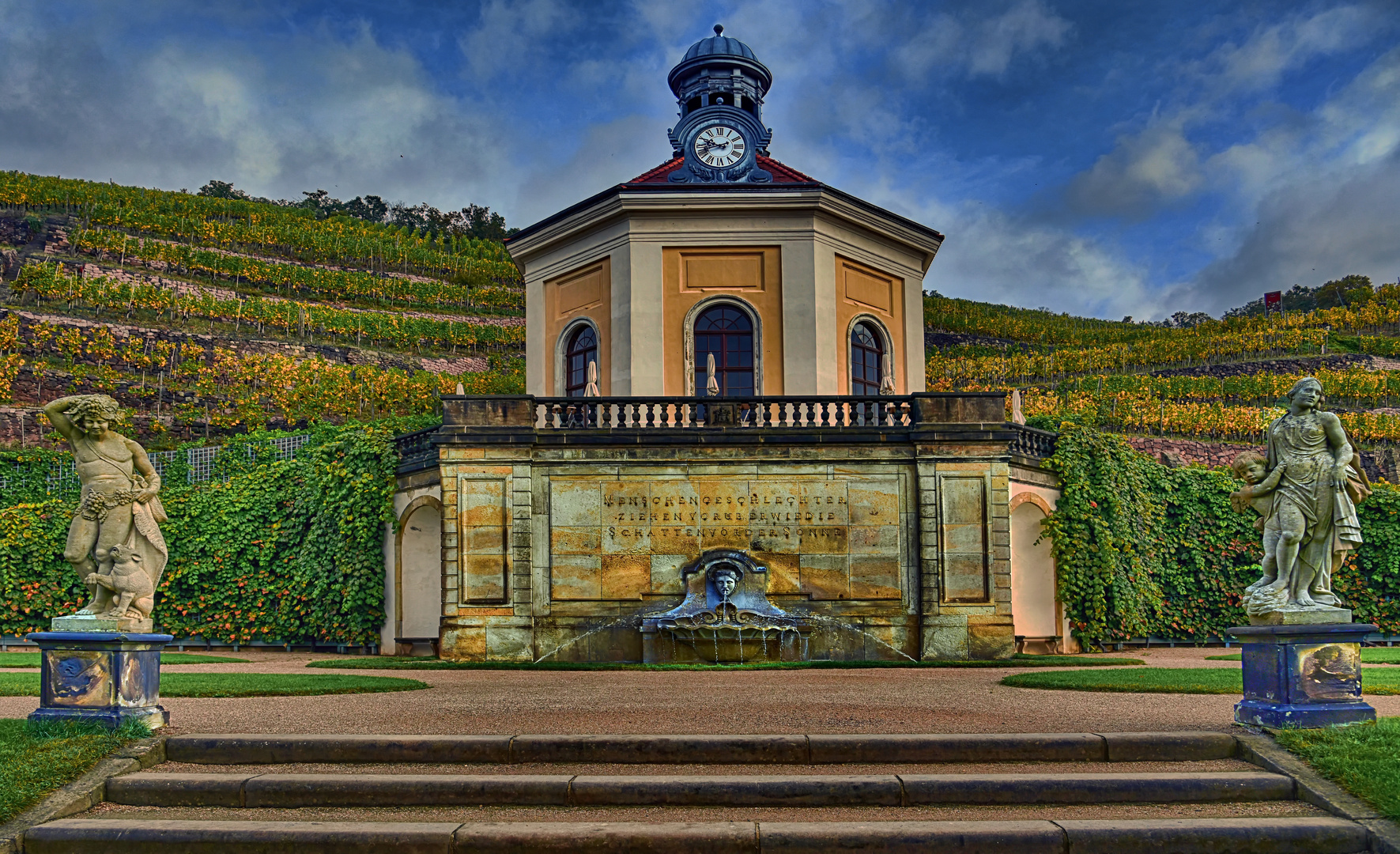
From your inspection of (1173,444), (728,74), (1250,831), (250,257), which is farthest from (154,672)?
(250,257)

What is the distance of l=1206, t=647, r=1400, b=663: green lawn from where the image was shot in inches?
740

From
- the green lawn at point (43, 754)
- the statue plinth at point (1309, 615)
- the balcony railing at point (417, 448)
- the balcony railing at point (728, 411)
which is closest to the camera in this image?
the green lawn at point (43, 754)

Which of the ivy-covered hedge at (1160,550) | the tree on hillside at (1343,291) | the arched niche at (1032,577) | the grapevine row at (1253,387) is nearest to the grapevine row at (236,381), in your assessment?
the arched niche at (1032,577)

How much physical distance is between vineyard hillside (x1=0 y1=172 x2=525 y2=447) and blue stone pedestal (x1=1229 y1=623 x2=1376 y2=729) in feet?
114

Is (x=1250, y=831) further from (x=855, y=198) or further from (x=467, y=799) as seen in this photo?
(x=855, y=198)

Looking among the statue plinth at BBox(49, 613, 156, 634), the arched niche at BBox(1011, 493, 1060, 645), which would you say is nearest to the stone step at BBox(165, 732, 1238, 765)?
the statue plinth at BBox(49, 613, 156, 634)

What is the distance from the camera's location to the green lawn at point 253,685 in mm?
12789

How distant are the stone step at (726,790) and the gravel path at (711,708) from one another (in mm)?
1220


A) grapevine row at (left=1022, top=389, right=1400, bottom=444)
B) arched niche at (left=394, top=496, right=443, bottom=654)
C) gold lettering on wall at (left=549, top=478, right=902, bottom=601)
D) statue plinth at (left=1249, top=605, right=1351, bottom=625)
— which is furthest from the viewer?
grapevine row at (left=1022, top=389, right=1400, bottom=444)

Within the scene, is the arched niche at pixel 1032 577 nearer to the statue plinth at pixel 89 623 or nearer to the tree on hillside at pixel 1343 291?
the statue plinth at pixel 89 623

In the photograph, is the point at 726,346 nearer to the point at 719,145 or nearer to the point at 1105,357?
the point at 719,145

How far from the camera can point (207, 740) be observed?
9.03 meters

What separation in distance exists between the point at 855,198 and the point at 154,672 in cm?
1902

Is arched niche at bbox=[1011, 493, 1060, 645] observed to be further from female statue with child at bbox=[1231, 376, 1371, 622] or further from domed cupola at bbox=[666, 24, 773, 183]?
female statue with child at bbox=[1231, 376, 1371, 622]
